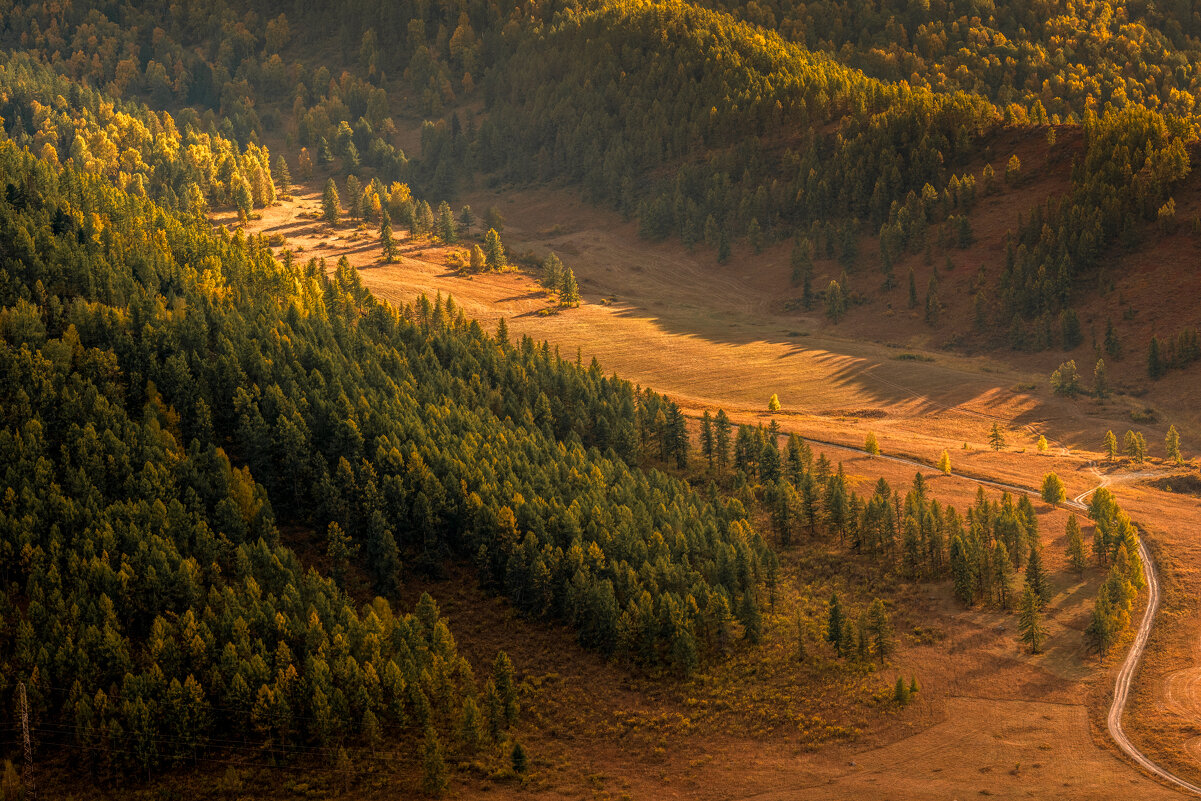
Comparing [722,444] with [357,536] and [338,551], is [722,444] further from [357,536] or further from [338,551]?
[338,551]

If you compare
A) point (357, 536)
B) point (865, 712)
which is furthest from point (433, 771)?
point (357, 536)

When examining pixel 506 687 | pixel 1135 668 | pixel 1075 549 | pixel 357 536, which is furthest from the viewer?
pixel 1075 549

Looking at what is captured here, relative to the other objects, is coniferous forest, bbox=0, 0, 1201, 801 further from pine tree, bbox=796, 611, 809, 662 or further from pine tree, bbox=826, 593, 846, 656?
pine tree, bbox=826, 593, 846, 656

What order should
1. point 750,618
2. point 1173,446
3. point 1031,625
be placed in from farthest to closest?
point 1173,446
point 750,618
point 1031,625

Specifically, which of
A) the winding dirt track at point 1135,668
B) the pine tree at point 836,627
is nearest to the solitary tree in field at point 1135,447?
the winding dirt track at point 1135,668

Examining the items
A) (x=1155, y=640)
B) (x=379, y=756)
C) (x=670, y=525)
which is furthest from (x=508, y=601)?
(x=1155, y=640)

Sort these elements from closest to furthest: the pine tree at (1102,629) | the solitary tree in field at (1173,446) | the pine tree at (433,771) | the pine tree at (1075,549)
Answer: the pine tree at (433,771) < the pine tree at (1102,629) < the pine tree at (1075,549) < the solitary tree in field at (1173,446)

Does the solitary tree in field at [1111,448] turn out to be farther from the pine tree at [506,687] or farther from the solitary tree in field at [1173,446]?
the pine tree at [506,687]
